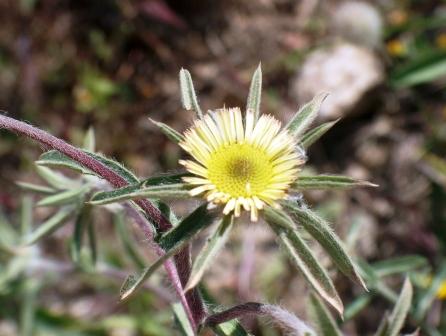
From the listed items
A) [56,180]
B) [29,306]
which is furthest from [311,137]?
[29,306]

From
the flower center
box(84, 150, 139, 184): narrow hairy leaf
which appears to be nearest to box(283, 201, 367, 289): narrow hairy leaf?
the flower center

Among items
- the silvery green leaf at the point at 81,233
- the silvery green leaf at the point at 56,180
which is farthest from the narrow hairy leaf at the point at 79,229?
the silvery green leaf at the point at 56,180

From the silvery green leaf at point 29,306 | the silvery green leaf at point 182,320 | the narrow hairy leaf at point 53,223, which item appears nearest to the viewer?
the silvery green leaf at point 182,320

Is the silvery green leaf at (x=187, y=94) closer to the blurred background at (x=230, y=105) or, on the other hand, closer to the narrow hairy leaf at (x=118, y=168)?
the narrow hairy leaf at (x=118, y=168)

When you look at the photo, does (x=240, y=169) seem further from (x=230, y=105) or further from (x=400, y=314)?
(x=230, y=105)

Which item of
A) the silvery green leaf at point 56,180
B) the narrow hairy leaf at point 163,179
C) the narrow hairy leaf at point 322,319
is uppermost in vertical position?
the silvery green leaf at point 56,180

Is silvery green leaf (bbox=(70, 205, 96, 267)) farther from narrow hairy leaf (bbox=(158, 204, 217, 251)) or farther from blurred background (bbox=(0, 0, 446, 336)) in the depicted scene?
narrow hairy leaf (bbox=(158, 204, 217, 251))
